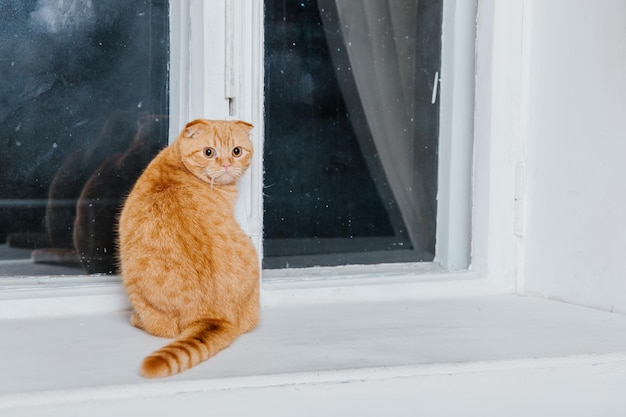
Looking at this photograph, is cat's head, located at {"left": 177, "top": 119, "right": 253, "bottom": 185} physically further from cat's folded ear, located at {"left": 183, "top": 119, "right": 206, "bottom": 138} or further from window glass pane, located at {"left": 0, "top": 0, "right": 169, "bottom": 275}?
window glass pane, located at {"left": 0, "top": 0, "right": 169, "bottom": 275}

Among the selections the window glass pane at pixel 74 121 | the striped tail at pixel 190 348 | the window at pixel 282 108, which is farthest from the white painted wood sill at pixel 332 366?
the window at pixel 282 108

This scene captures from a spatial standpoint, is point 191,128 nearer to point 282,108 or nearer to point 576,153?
point 282,108

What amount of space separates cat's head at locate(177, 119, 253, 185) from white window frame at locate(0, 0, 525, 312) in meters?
0.15

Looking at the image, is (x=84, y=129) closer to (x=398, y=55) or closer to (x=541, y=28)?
(x=398, y=55)

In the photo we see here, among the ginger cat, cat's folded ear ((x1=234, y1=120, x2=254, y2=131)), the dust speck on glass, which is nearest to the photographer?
the ginger cat

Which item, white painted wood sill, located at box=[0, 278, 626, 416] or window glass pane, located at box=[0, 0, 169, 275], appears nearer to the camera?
white painted wood sill, located at box=[0, 278, 626, 416]

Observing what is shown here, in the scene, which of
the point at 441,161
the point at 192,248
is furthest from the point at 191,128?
the point at 441,161

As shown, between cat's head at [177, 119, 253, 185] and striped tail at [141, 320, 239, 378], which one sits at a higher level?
cat's head at [177, 119, 253, 185]

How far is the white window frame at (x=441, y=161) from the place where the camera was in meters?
1.41

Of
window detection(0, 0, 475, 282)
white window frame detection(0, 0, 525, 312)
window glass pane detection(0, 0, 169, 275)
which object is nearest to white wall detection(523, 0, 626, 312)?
white window frame detection(0, 0, 525, 312)

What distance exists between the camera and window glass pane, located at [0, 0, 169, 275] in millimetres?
1374

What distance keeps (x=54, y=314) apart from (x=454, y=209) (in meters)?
0.84

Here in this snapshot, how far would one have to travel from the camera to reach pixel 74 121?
4.65 ft

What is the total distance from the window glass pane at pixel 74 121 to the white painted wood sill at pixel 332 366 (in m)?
0.12
